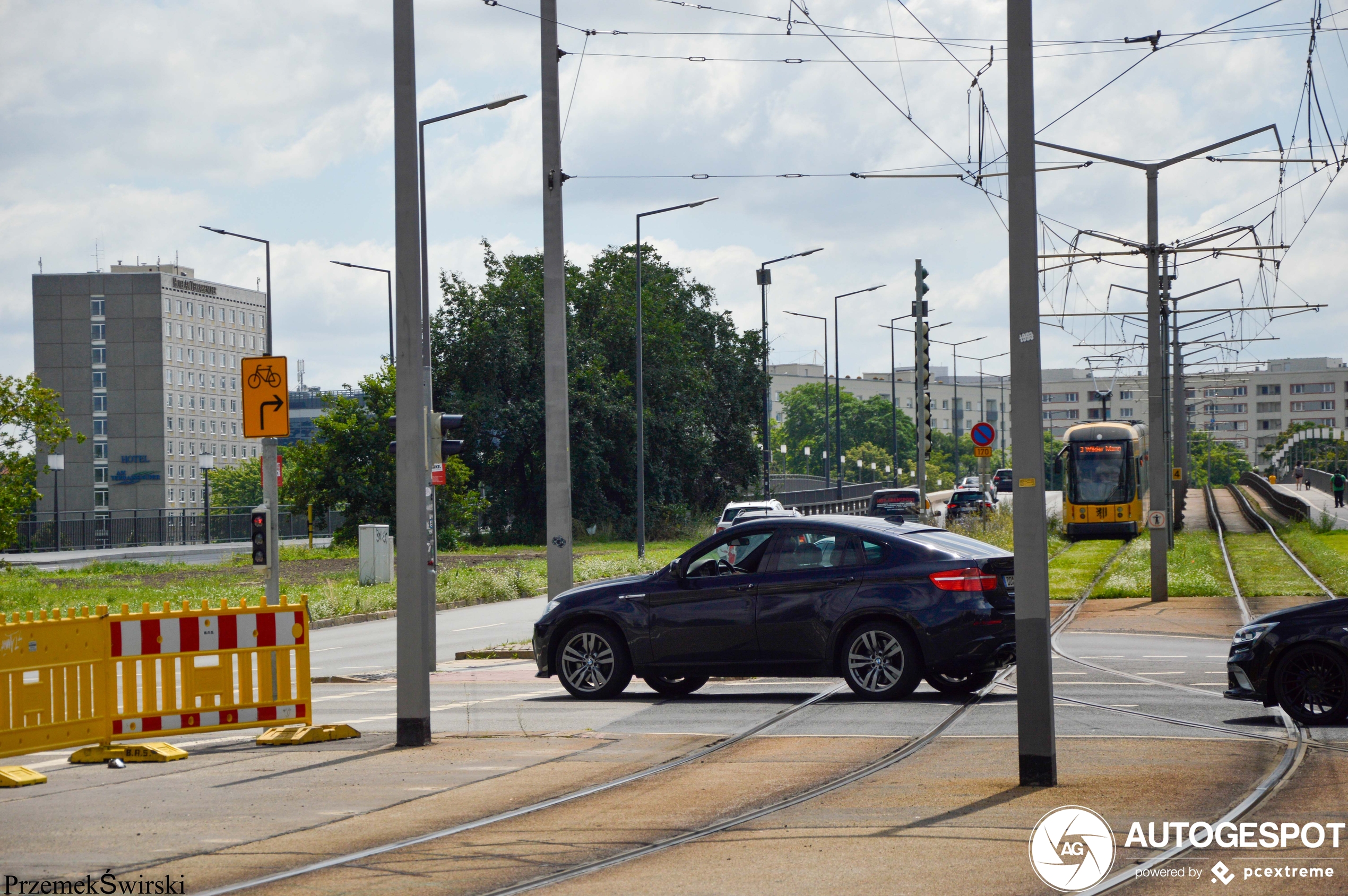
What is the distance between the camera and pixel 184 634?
10883mm

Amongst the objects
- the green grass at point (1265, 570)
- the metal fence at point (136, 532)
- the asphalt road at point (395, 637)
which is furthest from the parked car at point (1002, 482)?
the asphalt road at point (395, 637)

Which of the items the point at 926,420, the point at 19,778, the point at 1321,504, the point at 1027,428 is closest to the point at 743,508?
the point at 926,420

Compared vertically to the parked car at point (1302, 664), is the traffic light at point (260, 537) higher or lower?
higher

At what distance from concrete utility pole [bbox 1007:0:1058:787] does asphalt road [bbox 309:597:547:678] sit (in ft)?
28.5

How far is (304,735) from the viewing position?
1135 centimetres

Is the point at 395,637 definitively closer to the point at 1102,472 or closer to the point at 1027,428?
the point at 1027,428

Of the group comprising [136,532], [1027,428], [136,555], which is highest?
[1027,428]

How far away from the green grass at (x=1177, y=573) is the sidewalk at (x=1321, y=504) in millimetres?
12147

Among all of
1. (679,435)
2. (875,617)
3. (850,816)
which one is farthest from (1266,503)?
(850,816)

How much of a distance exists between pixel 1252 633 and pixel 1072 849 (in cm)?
554

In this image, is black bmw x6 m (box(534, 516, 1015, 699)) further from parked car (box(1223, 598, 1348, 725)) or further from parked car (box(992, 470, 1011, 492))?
parked car (box(992, 470, 1011, 492))

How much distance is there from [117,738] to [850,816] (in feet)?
18.5

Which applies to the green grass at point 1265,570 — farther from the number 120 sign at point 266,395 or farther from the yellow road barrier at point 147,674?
the yellow road barrier at point 147,674

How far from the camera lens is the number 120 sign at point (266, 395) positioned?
48.3 feet
